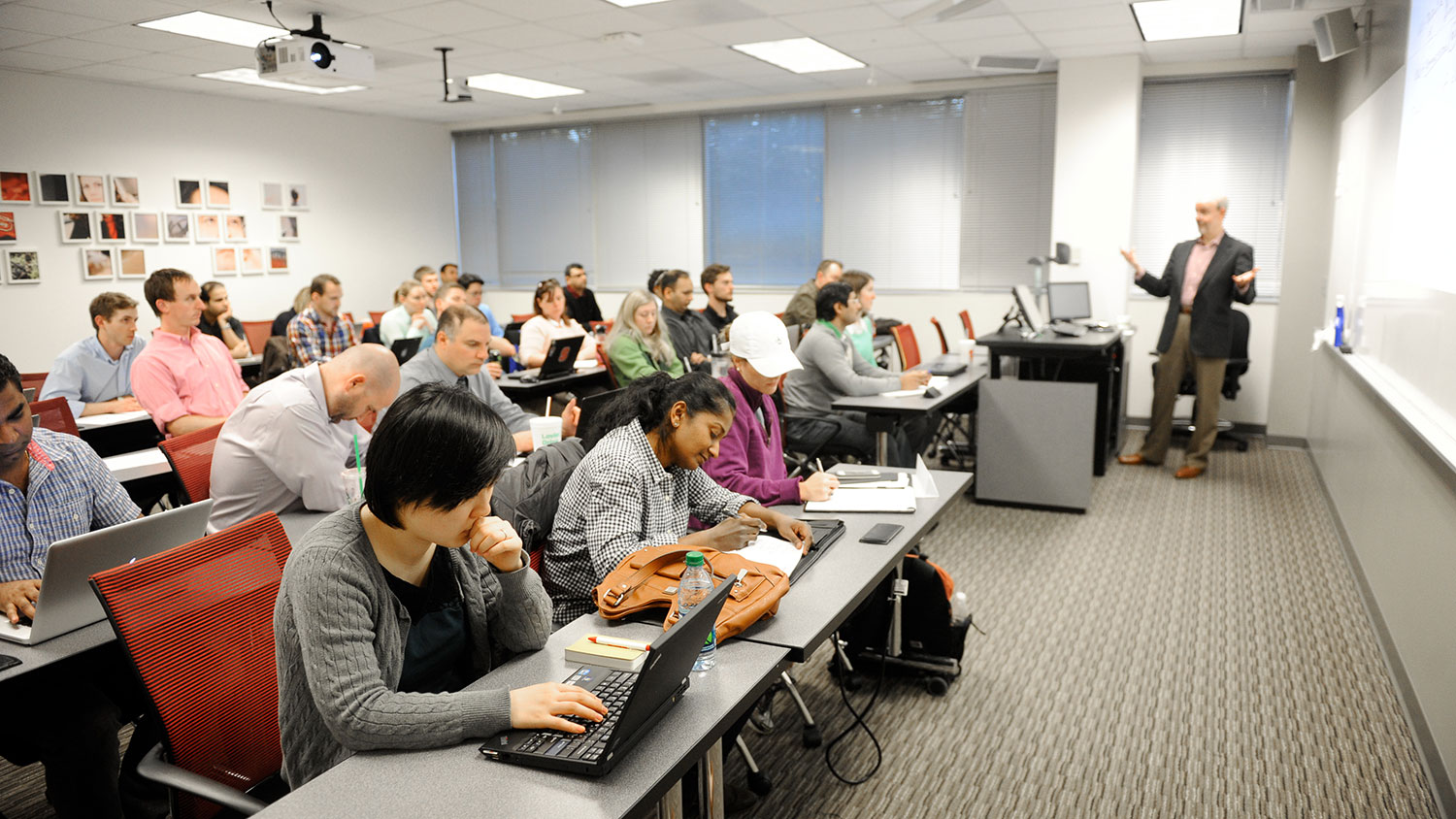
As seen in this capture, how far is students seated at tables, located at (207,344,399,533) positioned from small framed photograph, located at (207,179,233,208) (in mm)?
6579

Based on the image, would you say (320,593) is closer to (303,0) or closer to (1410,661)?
(1410,661)

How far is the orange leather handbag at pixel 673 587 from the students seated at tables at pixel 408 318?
5.73 m

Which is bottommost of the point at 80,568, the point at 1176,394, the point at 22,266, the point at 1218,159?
the point at 1176,394

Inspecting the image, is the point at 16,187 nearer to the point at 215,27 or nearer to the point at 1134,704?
the point at 215,27

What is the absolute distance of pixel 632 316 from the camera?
5754mm

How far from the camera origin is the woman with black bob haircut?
142 cm

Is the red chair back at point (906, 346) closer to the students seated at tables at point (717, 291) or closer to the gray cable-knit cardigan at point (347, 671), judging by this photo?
the students seated at tables at point (717, 291)

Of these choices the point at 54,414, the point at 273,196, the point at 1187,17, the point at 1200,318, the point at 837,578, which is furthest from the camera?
the point at 273,196

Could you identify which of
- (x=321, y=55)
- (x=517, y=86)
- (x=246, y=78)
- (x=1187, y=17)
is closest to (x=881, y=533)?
(x=321, y=55)

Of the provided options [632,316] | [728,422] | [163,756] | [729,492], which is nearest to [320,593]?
Answer: [163,756]

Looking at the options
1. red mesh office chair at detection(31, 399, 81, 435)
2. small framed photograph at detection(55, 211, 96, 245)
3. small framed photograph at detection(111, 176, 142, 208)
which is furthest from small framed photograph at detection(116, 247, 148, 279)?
red mesh office chair at detection(31, 399, 81, 435)

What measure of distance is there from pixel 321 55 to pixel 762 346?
3964 millimetres

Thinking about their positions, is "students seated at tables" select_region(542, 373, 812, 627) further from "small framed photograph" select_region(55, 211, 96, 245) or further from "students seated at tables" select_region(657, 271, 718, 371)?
"small framed photograph" select_region(55, 211, 96, 245)

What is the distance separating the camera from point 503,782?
54.5 inches
